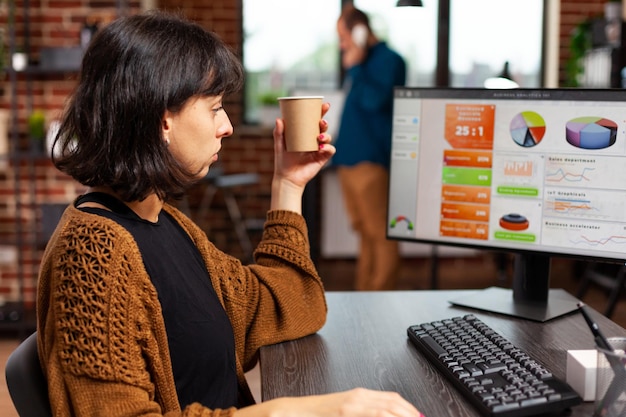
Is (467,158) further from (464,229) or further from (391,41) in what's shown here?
(391,41)

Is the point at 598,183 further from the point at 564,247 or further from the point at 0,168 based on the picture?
the point at 0,168

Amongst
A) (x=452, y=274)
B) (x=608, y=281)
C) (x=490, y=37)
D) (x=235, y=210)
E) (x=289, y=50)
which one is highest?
(x=490, y=37)

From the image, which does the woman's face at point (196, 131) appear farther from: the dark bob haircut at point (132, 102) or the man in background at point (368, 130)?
the man in background at point (368, 130)

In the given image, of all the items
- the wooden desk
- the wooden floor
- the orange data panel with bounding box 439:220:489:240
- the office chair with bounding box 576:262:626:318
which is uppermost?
the orange data panel with bounding box 439:220:489:240

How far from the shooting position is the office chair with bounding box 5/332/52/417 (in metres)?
1.11

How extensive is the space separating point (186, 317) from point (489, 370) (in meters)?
0.46

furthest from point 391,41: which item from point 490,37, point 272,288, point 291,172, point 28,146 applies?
point 272,288

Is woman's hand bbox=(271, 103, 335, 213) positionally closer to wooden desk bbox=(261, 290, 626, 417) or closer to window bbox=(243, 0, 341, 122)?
wooden desk bbox=(261, 290, 626, 417)

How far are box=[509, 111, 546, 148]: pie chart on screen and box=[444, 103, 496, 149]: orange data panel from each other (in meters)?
0.05

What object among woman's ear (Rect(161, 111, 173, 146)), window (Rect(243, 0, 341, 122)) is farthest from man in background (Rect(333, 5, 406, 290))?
woman's ear (Rect(161, 111, 173, 146))

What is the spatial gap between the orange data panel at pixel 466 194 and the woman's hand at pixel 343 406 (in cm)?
71

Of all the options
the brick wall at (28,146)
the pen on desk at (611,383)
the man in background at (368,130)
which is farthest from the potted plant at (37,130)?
the pen on desk at (611,383)

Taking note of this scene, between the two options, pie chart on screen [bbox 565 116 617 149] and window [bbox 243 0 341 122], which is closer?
pie chart on screen [bbox 565 116 617 149]

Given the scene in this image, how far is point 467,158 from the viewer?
1645 mm
